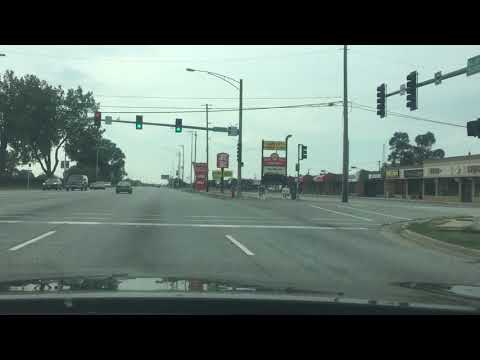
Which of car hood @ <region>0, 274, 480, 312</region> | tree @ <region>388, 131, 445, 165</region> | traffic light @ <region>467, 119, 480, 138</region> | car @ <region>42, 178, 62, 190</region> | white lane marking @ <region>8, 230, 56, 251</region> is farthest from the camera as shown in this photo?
tree @ <region>388, 131, 445, 165</region>

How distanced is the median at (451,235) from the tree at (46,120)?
269ft

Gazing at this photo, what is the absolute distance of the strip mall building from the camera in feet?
200

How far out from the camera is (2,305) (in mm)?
4348

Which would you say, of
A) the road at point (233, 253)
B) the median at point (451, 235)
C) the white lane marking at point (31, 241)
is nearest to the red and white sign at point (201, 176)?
the road at point (233, 253)

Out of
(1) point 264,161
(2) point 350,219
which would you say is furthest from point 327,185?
(2) point 350,219

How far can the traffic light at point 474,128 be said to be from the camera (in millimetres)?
19188

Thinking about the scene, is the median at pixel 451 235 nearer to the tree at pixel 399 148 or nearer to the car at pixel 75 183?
the car at pixel 75 183

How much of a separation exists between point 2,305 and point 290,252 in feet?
32.3

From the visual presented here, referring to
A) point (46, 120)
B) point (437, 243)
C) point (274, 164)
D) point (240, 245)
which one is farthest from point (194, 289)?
point (46, 120)

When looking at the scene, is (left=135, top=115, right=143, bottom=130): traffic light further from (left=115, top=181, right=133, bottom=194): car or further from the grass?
the grass

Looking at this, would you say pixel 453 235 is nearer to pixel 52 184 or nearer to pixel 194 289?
pixel 194 289

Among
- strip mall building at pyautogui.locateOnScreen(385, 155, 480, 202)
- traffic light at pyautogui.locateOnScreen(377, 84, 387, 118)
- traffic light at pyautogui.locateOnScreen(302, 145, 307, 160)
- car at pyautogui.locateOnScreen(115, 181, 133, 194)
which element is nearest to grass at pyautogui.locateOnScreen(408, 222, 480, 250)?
traffic light at pyautogui.locateOnScreen(377, 84, 387, 118)

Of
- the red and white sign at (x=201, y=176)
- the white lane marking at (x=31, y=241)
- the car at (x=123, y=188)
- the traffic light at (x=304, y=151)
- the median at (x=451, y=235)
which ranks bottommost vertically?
the white lane marking at (x=31, y=241)
